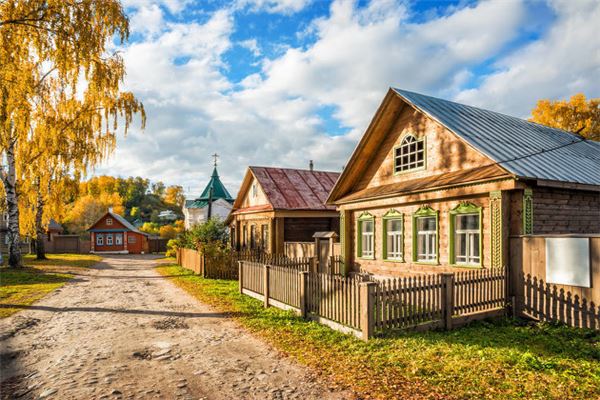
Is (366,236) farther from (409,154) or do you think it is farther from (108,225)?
(108,225)

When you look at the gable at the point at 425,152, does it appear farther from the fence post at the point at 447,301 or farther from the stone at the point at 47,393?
the stone at the point at 47,393

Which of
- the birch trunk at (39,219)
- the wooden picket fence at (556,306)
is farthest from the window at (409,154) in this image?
the birch trunk at (39,219)

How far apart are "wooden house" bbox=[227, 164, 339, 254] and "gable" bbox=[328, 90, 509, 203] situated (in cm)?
588

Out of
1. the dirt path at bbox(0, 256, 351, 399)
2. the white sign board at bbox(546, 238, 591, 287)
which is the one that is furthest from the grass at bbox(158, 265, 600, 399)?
the white sign board at bbox(546, 238, 591, 287)

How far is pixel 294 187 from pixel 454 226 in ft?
46.8

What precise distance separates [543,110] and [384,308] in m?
33.5

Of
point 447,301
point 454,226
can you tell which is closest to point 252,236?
point 454,226

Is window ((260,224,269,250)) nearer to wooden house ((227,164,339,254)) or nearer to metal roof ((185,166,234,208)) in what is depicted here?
wooden house ((227,164,339,254))

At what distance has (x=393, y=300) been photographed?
337 inches

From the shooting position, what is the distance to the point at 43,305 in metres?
12.5

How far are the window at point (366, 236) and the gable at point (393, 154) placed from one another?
113cm

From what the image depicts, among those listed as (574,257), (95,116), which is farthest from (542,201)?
(95,116)

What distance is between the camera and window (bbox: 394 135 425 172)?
45.7 ft

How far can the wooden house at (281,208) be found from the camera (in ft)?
76.0
